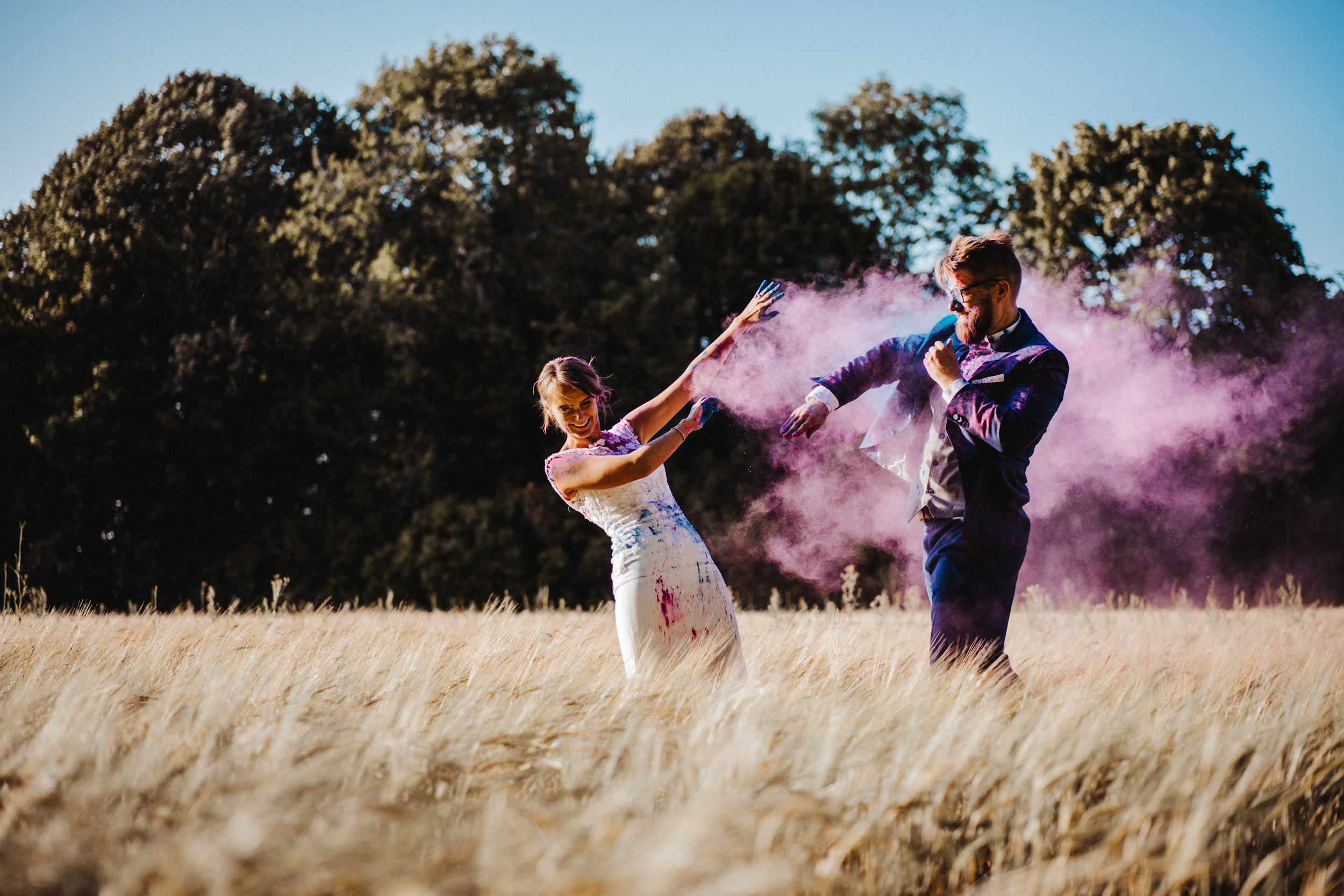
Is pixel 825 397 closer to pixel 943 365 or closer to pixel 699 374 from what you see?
pixel 943 365

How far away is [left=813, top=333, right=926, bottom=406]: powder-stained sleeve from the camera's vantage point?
3826 mm

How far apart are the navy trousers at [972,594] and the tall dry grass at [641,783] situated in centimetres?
27

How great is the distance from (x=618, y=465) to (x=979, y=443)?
59.3 inches

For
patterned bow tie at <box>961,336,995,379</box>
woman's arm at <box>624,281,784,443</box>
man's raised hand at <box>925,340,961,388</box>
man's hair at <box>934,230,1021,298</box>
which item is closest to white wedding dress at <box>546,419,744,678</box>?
woman's arm at <box>624,281,784,443</box>

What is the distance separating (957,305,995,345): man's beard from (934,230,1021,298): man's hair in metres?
0.13

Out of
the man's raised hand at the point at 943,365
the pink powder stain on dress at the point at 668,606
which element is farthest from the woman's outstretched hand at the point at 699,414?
the man's raised hand at the point at 943,365

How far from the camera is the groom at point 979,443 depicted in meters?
3.22

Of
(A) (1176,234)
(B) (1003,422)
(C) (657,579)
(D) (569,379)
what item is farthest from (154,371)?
(A) (1176,234)

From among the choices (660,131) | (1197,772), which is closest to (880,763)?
(1197,772)

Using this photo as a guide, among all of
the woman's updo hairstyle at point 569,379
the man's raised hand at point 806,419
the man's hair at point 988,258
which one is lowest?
the man's raised hand at point 806,419

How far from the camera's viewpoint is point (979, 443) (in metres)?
3.38

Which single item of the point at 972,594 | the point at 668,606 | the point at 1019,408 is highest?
the point at 1019,408

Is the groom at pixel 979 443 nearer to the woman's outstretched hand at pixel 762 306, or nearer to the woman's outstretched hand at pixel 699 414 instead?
the woman's outstretched hand at pixel 699 414

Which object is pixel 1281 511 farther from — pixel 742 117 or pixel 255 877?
pixel 255 877
